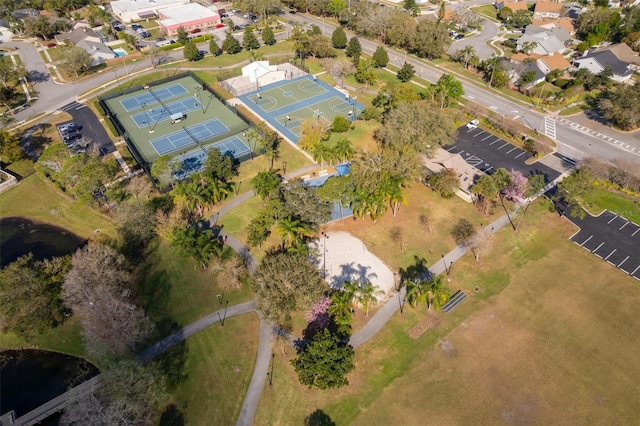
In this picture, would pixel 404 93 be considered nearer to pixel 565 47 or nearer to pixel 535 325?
pixel 535 325

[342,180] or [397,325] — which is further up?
[342,180]

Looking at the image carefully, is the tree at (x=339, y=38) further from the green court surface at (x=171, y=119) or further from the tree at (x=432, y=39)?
the green court surface at (x=171, y=119)

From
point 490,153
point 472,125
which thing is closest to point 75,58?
point 472,125

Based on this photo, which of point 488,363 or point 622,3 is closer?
point 488,363

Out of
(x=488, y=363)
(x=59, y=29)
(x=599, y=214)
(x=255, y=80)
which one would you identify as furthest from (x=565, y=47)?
(x=59, y=29)

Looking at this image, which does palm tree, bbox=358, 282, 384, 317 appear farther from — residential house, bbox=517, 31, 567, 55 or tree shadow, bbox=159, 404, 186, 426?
residential house, bbox=517, 31, 567, 55

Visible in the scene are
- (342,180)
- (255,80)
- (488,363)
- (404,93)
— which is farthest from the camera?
(255,80)
